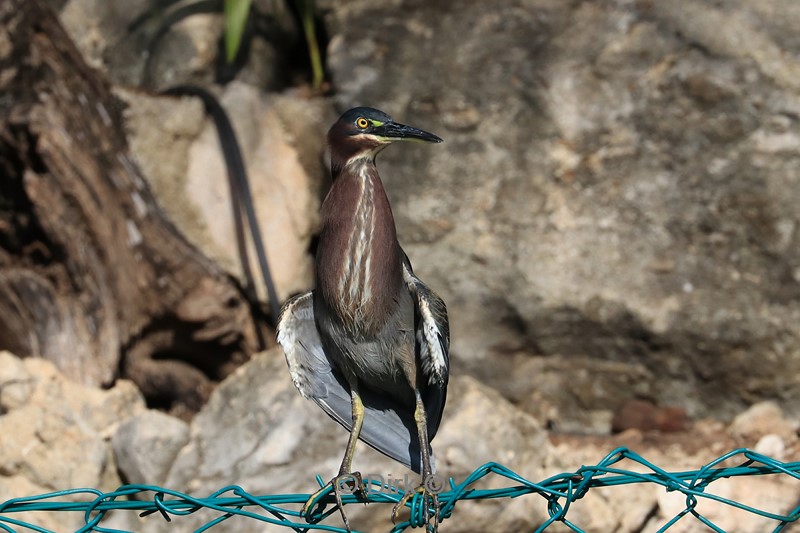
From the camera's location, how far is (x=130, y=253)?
5.30 m

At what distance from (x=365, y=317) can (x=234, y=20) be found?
3.45 metres

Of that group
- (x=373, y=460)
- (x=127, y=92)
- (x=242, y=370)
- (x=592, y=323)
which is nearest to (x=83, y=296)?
(x=242, y=370)

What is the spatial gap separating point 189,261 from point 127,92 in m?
1.37

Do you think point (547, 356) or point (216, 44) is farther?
point (216, 44)

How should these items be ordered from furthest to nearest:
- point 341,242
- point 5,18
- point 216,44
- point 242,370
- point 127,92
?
point 216,44 → point 127,92 → point 5,18 → point 242,370 → point 341,242

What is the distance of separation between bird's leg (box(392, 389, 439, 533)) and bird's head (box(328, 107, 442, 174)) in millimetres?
872

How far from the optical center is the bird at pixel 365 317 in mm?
3223

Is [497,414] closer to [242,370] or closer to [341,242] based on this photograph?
[242,370]

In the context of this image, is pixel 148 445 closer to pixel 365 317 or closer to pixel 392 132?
pixel 365 317

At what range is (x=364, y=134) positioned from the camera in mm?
3266

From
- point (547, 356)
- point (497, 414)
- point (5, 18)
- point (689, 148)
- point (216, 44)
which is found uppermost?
point (5, 18)

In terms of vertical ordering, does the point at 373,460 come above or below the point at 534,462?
above

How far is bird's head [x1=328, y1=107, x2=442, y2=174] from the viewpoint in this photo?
3252mm

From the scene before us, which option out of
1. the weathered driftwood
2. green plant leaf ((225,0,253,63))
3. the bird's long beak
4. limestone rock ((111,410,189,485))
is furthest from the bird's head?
green plant leaf ((225,0,253,63))
